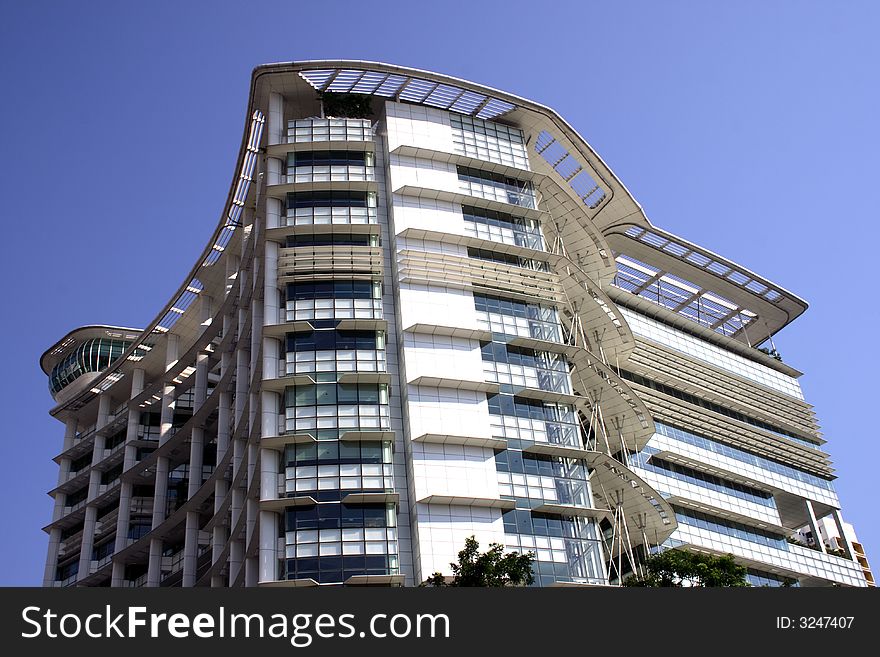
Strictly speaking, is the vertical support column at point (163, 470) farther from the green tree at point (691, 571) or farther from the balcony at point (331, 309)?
the green tree at point (691, 571)

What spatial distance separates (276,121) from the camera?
6191 cm

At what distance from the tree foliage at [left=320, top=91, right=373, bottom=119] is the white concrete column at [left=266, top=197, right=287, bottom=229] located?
7.57 m

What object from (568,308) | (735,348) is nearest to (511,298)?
(568,308)

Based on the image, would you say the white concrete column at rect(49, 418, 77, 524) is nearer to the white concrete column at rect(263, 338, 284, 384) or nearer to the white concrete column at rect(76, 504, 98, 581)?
the white concrete column at rect(76, 504, 98, 581)

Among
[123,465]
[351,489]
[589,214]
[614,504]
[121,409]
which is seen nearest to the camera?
[351,489]

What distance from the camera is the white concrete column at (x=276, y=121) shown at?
2403 inches

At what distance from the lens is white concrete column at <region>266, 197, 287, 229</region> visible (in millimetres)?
58109

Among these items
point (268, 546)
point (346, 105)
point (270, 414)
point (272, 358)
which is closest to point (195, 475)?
point (272, 358)

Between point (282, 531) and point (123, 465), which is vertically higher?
point (123, 465)

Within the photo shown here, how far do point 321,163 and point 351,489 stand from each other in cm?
2089

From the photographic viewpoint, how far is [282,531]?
49.6 meters

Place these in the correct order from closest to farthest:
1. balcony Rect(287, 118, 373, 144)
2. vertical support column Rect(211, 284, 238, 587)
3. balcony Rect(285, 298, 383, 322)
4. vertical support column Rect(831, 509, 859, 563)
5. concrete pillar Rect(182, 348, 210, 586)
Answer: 1. balcony Rect(285, 298, 383, 322)
2. balcony Rect(287, 118, 373, 144)
3. vertical support column Rect(211, 284, 238, 587)
4. concrete pillar Rect(182, 348, 210, 586)
5. vertical support column Rect(831, 509, 859, 563)

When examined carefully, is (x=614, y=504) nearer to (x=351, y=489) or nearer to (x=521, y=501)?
(x=521, y=501)

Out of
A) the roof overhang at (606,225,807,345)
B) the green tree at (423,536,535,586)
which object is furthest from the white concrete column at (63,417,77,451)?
the green tree at (423,536,535,586)
